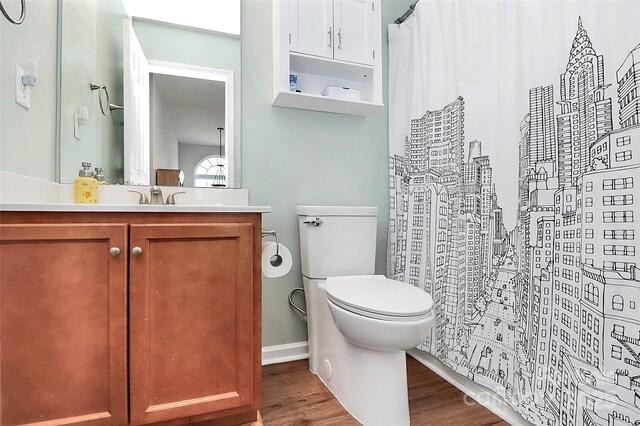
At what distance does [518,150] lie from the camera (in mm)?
1231

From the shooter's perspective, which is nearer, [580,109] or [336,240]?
[580,109]

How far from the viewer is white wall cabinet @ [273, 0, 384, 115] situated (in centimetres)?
161

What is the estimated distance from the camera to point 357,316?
1185 millimetres

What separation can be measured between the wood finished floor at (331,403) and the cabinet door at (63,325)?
601 mm

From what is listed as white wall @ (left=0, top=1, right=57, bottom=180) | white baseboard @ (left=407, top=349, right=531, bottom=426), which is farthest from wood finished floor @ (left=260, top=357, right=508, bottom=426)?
white wall @ (left=0, top=1, right=57, bottom=180)

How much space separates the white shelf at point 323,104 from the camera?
5.43 feet

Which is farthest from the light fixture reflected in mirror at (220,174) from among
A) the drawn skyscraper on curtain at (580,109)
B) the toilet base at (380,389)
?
the drawn skyscraper on curtain at (580,109)

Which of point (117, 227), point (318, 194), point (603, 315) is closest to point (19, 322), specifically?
point (117, 227)

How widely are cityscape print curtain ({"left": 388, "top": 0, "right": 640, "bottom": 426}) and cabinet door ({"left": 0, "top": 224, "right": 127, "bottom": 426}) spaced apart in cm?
133

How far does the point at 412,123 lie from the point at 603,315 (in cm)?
122

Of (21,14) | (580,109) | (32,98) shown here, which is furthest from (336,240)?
(21,14)

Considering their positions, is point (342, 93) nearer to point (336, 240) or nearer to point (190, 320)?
point (336, 240)

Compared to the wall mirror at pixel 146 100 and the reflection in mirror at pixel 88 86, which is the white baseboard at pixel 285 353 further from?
the reflection in mirror at pixel 88 86

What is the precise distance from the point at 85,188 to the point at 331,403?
1.34 meters
